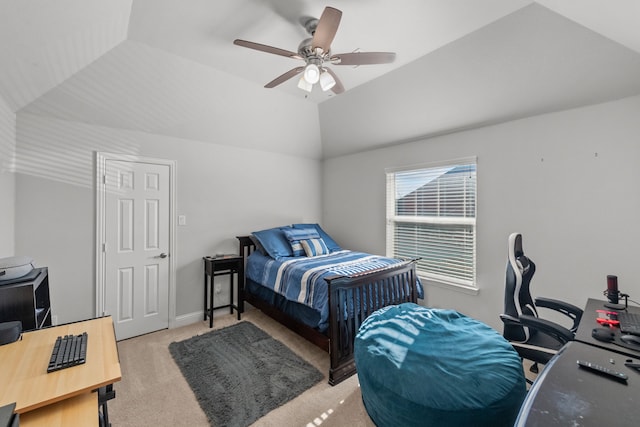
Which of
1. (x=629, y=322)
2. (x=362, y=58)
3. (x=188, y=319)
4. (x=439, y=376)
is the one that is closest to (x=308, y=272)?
(x=439, y=376)

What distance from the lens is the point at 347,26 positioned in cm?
212

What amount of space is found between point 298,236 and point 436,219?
182 centimetres

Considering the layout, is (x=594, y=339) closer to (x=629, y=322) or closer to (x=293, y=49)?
(x=629, y=322)

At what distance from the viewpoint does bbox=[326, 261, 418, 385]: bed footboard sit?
2270 millimetres

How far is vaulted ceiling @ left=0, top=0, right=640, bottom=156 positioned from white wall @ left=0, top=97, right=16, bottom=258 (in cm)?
17

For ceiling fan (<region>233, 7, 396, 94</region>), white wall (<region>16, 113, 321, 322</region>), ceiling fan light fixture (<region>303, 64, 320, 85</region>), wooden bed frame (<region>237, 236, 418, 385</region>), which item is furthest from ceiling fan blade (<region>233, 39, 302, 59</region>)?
white wall (<region>16, 113, 321, 322</region>)

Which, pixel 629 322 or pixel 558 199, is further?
pixel 558 199

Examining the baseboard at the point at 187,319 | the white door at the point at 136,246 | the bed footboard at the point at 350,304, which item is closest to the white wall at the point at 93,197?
the baseboard at the point at 187,319

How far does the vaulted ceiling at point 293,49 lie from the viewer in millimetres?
1812

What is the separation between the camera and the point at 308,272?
272cm

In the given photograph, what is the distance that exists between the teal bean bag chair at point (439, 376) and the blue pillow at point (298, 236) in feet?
6.32

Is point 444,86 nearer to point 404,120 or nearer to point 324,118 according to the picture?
point 404,120

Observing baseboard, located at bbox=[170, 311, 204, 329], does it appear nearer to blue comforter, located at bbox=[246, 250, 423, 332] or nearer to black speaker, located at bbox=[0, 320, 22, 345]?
blue comforter, located at bbox=[246, 250, 423, 332]

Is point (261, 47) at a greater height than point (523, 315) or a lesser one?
greater
